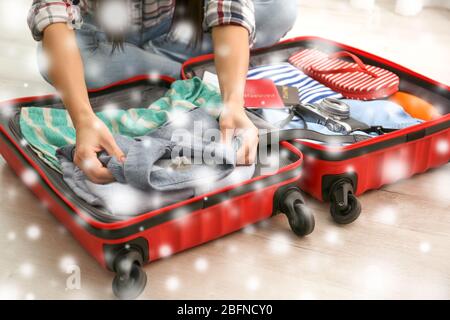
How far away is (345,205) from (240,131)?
212 mm

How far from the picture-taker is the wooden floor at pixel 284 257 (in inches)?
36.5

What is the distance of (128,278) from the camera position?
0.89 metres

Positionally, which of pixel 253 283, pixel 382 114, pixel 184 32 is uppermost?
pixel 184 32

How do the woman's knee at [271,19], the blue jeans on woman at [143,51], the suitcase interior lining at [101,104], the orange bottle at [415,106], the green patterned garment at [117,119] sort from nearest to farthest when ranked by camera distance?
1. the suitcase interior lining at [101,104]
2. the green patterned garment at [117,119]
3. the orange bottle at [415,106]
4. the blue jeans on woman at [143,51]
5. the woman's knee at [271,19]

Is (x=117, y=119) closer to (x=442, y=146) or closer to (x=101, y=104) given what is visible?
(x=101, y=104)

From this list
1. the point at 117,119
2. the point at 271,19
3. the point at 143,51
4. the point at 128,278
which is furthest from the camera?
the point at 271,19

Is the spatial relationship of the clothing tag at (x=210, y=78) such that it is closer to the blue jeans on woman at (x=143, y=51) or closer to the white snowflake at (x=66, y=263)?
the blue jeans on woman at (x=143, y=51)

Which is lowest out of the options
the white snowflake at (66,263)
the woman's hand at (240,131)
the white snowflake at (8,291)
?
the white snowflake at (8,291)

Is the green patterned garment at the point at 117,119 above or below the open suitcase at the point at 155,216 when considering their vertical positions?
above

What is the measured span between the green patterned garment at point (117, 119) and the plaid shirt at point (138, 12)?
14 centimetres

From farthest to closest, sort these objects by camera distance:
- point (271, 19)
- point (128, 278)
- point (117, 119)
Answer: point (271, 19)
point (117, 119)
point (128, 278)

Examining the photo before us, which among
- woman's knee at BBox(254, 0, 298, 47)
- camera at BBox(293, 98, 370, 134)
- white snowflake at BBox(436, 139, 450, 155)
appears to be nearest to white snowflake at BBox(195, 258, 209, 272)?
camera at BBox(293, 98, 370, 134)

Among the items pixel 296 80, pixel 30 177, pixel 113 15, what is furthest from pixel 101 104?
pixel 296 80

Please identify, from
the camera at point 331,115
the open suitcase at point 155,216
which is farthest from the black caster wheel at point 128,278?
the camera at point 331,115
